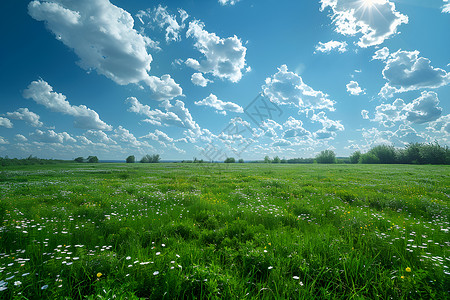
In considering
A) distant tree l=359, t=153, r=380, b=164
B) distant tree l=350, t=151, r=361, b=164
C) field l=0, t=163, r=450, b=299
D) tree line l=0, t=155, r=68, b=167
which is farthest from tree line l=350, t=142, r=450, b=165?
tree line l=0, t=155, r=68, b=167

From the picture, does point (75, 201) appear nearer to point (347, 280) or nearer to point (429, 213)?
point (347, 280)

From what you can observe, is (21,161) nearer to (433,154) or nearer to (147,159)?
(147,159)

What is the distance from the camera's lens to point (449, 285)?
8.40 feet

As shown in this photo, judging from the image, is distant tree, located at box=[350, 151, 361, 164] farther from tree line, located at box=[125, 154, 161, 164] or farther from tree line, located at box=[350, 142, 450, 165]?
tree line, located at box=[125, 154, 161, 164]

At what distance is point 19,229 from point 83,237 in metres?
1.88

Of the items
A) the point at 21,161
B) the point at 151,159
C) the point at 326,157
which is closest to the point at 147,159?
the point at 151,159

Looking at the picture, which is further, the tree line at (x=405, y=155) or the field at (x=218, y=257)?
the tree line at (x=405, y=155)

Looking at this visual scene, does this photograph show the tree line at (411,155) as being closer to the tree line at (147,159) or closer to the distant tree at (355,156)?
the distant tree at (355,156)

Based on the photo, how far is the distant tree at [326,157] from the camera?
12655cm

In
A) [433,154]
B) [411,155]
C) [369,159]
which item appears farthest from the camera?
[369,159]

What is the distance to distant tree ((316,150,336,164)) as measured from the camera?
126550mm

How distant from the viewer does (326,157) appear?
128 m

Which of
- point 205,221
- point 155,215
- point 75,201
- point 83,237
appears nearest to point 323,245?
point 205,221

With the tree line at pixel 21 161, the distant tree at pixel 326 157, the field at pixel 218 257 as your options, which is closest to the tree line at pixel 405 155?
the distant tree at pixel 326 157
